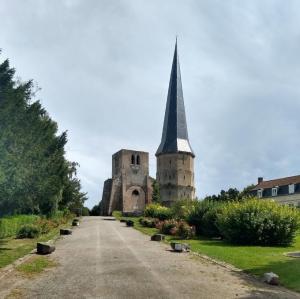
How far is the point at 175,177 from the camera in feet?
272

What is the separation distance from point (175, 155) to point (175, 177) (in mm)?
3947

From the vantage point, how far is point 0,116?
1977cm

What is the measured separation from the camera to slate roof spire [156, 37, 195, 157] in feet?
277

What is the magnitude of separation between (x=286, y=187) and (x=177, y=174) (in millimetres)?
20628

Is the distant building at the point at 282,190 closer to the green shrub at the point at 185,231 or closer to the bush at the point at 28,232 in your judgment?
the green shrub at the point at 185,231

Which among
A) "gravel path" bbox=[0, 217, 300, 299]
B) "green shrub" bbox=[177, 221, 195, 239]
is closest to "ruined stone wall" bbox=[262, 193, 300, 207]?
"green shrub" bbox=[177, 221, 195, 239]

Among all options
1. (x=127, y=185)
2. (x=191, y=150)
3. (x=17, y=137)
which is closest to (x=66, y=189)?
(x=17, y=137)

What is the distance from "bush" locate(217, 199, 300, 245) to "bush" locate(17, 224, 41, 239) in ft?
35.9

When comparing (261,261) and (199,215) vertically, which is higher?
(199,215)

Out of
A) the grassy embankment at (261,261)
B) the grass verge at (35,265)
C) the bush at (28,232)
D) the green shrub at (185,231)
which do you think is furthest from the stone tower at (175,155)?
the grass verge at (35,265)

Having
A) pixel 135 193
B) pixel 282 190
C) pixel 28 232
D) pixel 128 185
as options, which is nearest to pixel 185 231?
pixel 28 232

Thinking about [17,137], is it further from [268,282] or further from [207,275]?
[268,282]

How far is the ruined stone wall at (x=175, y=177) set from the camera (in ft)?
271

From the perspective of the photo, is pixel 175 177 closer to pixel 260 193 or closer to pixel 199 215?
pixel 260 193
